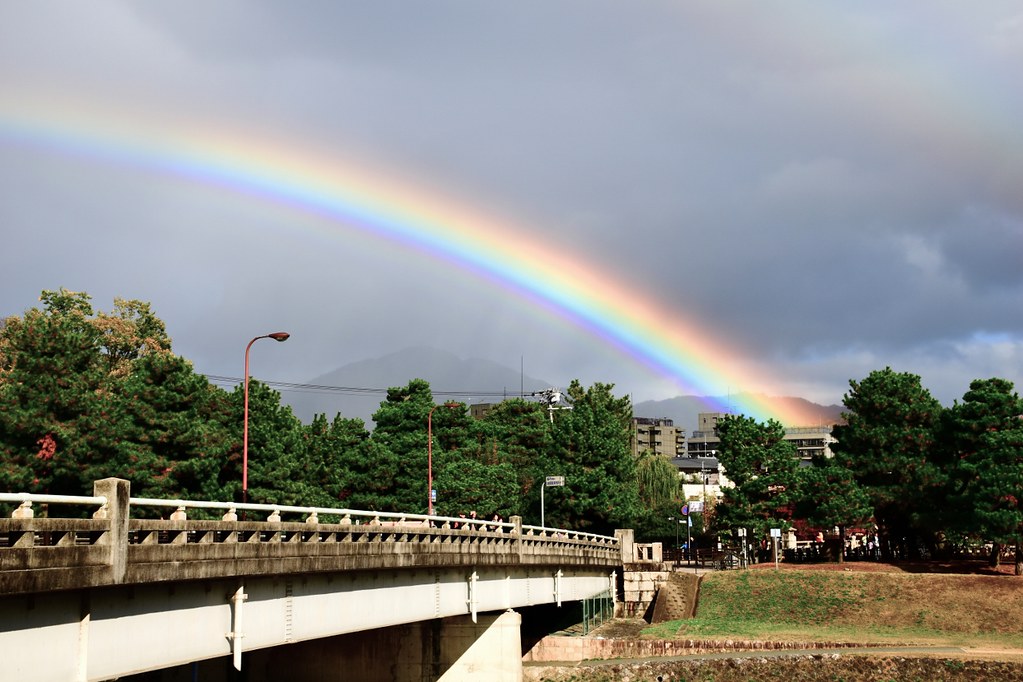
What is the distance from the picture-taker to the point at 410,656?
150ft

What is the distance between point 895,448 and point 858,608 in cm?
1973

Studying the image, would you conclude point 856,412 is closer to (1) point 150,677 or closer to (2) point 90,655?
(1) point 150,677

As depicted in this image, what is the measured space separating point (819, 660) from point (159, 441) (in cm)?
4109

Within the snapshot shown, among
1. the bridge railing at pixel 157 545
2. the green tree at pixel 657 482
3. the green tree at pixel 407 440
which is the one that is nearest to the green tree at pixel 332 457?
the green tree at pixel 407 440

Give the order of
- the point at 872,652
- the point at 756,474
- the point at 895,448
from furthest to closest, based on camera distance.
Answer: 1. the point at 756,474
2. the point at 895,448
3. the point at 872,652

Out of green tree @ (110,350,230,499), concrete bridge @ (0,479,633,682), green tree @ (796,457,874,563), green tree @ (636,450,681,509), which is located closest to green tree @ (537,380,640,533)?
green tree @ (796,457,874,563)

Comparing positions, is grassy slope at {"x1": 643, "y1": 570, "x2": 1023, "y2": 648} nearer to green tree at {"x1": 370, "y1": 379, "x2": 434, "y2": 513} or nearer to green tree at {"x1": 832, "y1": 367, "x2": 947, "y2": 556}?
green tree at {"x1": 832, "y1": 367, "x2": 947, "y2": 556}

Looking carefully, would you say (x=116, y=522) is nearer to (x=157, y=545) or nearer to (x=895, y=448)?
(x=157, y=545)

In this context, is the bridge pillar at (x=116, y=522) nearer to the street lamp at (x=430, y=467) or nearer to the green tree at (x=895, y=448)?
the street lamp at (x=430, y=467)

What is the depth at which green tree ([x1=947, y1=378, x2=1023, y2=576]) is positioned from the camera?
6869 cm

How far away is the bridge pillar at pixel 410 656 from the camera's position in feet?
150

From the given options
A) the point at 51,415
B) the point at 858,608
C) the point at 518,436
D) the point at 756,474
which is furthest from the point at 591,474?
the point at 51,415

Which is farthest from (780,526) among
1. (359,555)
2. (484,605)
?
(359,555)

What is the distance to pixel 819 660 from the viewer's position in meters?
50.2
